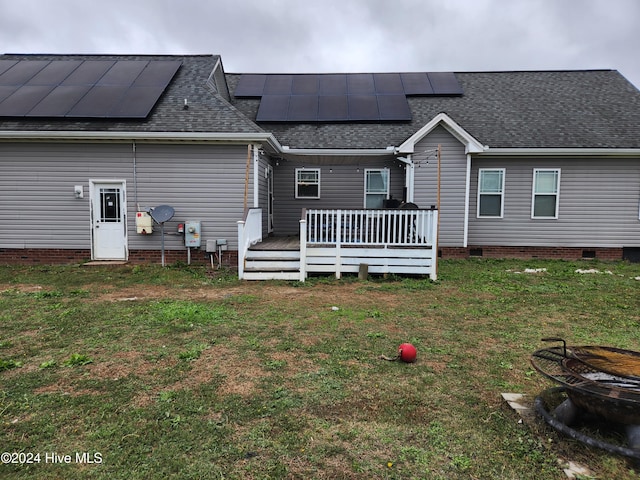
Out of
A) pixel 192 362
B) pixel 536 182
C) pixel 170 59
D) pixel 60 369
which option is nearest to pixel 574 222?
pixel 536 182

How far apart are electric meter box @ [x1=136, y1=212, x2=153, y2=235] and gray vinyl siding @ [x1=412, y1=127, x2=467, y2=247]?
683 cm

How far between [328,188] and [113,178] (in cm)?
582

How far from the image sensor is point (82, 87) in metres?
10.3

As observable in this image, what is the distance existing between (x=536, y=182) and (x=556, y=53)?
29.7 m

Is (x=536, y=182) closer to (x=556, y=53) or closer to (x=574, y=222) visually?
(x=574, y=222)

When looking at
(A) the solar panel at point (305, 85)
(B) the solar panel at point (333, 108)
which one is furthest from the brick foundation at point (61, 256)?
(A) the solar panel at point (305, 85)

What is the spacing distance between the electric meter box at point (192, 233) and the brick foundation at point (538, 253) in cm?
657

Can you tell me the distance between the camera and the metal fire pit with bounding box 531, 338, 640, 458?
7.42ft

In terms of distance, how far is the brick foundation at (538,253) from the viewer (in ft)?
35.8

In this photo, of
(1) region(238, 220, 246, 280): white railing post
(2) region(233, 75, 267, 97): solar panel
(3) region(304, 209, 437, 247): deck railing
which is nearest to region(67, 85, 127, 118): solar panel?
(2) region(233, 75, 267, 97): solar panel

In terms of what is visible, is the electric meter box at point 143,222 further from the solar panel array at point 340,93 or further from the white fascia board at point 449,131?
the white fascia board at point 449,131

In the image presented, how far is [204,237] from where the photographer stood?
9.40 meters

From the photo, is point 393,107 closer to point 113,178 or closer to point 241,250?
point 241,250

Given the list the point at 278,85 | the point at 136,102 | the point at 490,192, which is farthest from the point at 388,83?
the point at 136,102
